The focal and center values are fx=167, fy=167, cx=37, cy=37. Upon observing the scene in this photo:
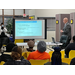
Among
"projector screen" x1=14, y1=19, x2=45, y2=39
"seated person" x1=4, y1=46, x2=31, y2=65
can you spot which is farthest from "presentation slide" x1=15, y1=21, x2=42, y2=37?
"seated person" x1=4, y1=46, x2=31, y2=65

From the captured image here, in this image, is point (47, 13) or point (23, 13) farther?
point (23, 13)

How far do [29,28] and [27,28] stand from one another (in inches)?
2.6

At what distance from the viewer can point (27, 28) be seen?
5.38 m

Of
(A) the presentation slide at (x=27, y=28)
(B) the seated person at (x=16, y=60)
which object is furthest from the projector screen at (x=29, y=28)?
(B) the seated person at (x=16, y=60)

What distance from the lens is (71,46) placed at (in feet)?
16.0

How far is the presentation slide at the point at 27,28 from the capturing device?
5.34m

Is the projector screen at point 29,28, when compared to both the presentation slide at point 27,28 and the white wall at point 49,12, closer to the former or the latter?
the presentation slide at point 27,28

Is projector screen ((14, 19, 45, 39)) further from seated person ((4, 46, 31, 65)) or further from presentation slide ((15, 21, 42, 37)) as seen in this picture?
seated person ((4, 46, 31, 65))
